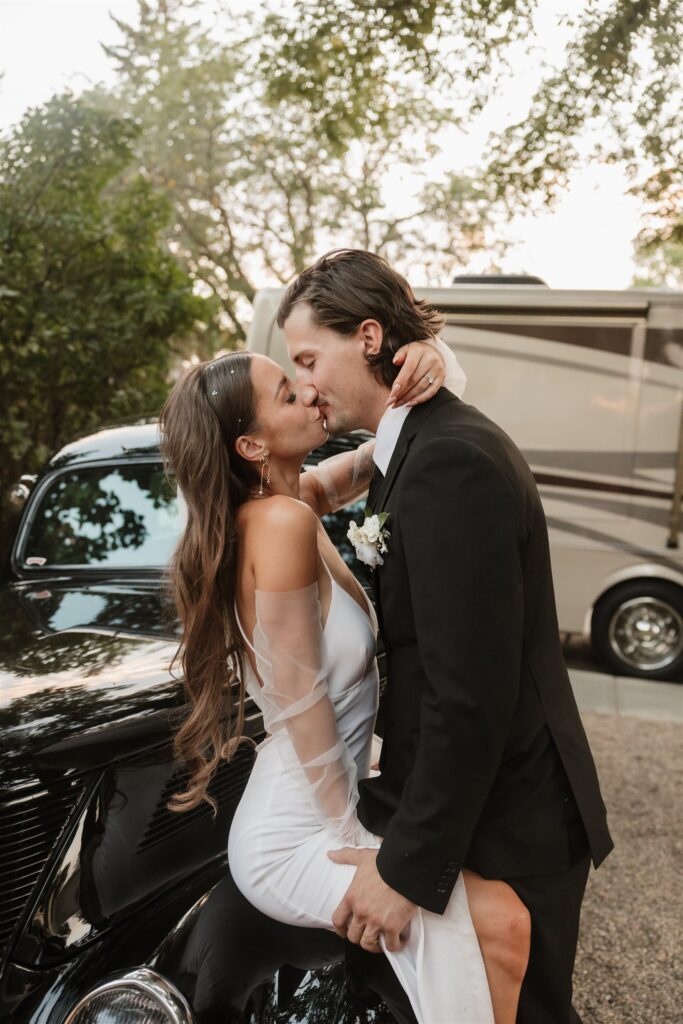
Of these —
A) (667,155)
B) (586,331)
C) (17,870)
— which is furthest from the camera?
(586,331)

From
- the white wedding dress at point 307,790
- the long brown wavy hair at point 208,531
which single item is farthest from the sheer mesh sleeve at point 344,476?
the white wedding dress at point 307,790

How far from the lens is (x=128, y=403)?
30.5 ft

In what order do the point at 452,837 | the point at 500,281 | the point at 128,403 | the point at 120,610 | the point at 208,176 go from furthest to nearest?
the point at 208,176, the point at 128,403, the point at 500,281, the point at 120,610, the point at 452,837

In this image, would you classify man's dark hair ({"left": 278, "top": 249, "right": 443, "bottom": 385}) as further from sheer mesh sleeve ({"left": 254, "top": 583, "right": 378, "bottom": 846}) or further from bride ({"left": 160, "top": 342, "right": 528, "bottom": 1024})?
sheer mesh sleeve ({"left": 254, "top": 583, "right": 378, "bottom": 846})

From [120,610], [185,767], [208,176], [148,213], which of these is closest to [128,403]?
[148,213]

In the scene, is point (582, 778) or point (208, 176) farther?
point (208, 176)

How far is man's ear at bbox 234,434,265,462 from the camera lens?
2094mm

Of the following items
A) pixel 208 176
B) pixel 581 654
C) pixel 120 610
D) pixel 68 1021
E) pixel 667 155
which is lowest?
pixel 581 654

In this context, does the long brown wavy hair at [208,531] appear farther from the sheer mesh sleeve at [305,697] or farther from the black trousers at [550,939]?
the black trousers at [550,939]

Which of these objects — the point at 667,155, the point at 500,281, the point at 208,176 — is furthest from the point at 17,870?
the point at 208,176

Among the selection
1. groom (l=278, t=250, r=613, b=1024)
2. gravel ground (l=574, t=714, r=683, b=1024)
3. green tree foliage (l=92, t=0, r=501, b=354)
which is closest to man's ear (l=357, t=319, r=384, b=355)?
groom (l=278, t=250, r=613, b=1024)

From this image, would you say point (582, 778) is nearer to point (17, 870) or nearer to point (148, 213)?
point (17, 870)

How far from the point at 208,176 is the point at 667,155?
Result: 580 inches

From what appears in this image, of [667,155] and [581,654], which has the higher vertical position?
[667,155]
